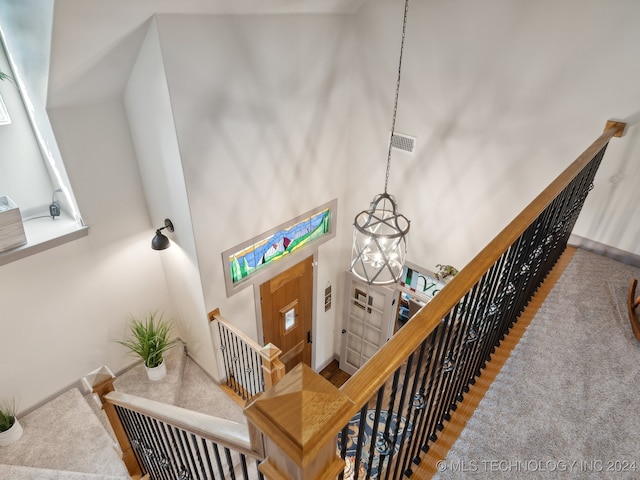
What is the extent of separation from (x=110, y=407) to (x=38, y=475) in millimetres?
1161

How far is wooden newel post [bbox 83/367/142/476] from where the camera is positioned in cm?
273

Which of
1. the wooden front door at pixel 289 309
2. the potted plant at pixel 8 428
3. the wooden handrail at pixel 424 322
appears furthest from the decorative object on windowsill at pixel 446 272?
the potted plant at pixel 8 428

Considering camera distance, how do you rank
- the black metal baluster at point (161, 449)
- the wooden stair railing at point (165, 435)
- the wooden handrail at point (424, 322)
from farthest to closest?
the black metal baluster at point (161, 449)
the wooden stair railing at point (165, 435)
the wooden handrail at point (424, 322)

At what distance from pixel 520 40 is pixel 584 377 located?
9.30 feet

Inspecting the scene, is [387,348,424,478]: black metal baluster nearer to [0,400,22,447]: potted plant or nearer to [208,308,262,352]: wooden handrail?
[208,308,262,352]: wooden handrail

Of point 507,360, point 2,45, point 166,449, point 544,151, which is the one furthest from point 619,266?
point 2,45

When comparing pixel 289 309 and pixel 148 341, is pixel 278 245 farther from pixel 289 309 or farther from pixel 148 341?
pixel 148 341

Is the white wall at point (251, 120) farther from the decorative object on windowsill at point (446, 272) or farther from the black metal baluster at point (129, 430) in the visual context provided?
the decorative object on windowsill at point (446, 272)

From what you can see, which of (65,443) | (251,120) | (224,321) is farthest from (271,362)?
(251,120)

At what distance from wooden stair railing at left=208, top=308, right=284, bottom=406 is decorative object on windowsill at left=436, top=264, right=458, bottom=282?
212 centimetres

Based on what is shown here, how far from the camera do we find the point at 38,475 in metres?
3.37

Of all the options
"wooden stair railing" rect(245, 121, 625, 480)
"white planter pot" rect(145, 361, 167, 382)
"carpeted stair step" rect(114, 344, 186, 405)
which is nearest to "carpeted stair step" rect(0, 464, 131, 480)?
"carpeted stair step" rect(114, 344, 186, 405)

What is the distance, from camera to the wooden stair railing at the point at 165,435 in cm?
147

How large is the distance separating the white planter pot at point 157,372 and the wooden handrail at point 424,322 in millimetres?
4071
